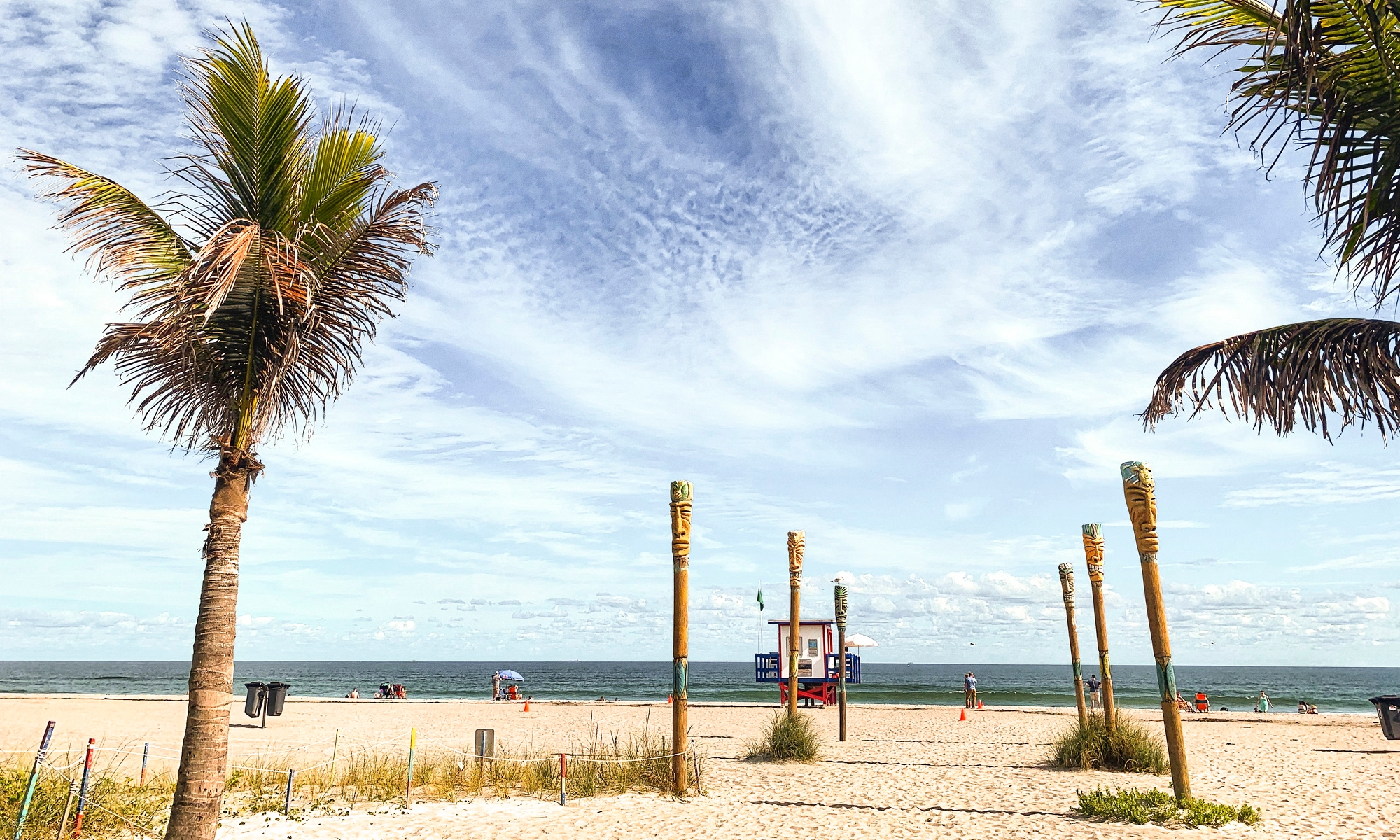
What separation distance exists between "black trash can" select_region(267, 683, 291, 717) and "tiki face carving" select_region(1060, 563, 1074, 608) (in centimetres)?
1838

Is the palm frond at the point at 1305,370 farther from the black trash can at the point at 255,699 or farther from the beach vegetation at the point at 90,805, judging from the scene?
the black trash can at the point at 255,699

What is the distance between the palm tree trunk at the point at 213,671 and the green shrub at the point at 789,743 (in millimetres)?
10039

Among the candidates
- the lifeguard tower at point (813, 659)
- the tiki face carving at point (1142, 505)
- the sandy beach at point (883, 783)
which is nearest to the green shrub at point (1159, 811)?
the sandy beach at point (883, 783)

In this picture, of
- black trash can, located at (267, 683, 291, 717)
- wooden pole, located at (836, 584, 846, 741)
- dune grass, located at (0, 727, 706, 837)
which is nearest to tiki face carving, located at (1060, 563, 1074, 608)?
wooden pole, located at (836, 584, 846, 741)

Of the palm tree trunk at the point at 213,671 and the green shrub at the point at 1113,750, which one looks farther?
the green shrub at the point at 1113,750

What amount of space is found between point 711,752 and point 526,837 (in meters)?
8.09

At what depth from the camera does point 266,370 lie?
22.3 ft

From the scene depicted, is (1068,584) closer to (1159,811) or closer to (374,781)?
(1159,811)

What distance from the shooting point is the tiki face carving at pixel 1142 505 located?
387 inches

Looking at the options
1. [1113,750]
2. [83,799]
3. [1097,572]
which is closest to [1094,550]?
[1097,572]

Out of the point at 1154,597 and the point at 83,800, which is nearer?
the point at 83,800

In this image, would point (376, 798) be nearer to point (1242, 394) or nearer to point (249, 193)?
point (249, 193)

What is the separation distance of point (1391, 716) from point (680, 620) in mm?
14856

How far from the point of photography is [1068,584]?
1714 centimetres
